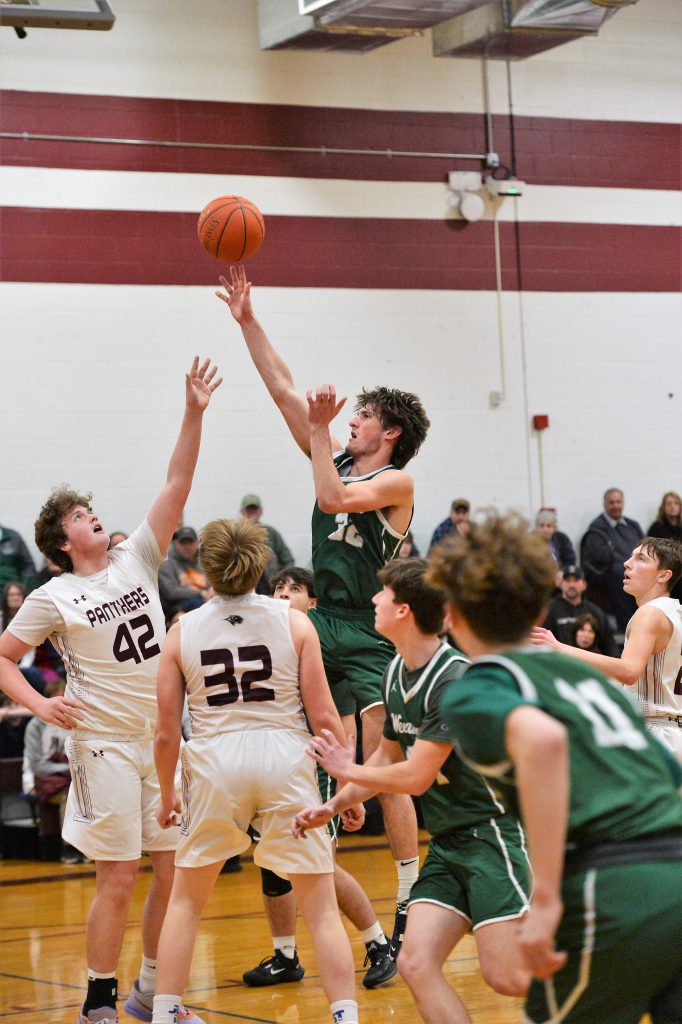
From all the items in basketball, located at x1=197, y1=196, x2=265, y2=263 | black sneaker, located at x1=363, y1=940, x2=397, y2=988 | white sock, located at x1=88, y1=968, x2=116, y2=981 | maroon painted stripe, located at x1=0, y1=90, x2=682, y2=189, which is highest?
maroon painted stripe, located at x1=0, y1=90, x2=682, y2=189

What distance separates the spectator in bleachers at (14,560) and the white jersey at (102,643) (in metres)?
6.92

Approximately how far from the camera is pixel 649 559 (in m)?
5.91

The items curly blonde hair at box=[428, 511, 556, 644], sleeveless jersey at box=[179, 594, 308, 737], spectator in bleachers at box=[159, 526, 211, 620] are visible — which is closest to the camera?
curly blonde hair at box=[428, 511, 556, 644]

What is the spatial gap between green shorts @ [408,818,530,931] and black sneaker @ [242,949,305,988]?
2226 millimetres

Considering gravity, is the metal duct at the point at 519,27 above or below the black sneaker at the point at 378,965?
above

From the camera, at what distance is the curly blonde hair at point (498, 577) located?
2809mm

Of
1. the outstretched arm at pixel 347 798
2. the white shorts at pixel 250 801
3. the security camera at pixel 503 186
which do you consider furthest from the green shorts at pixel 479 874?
the security camera at pixel 503 186

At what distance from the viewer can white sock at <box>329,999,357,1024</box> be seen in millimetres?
4379

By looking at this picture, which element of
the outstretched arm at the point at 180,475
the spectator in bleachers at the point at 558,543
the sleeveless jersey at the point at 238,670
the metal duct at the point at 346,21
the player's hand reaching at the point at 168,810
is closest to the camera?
the sleeveless jersey at the point at 238,670

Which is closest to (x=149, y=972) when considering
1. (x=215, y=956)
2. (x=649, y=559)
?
(x=215, y=956)

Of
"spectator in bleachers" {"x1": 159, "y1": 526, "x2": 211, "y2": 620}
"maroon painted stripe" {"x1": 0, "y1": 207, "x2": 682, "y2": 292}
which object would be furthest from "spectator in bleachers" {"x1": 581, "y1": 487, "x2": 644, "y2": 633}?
"spectator in bleachers" {"x1": 159, "y1": 526, "x2": 211, "y2": 620}

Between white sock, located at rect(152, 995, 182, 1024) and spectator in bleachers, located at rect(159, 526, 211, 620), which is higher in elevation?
spectator in bleachers, located at rect(159, 526, 211, 620)

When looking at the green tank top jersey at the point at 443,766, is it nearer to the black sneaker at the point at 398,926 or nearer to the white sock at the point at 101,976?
the white sock at the point at 101,976

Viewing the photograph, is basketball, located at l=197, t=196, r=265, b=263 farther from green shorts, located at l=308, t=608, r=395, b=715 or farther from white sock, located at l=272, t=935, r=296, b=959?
white sock, located at l=272, t=935, r=296, b=959
